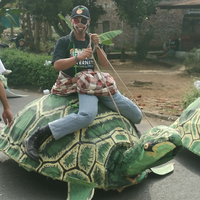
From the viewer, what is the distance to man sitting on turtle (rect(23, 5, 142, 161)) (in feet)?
10.7

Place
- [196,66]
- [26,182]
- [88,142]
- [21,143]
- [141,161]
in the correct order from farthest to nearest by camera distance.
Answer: [196,66], [26,182], [21,143], [88,142], [141,161]

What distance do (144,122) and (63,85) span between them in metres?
3.74

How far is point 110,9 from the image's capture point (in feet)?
70.7

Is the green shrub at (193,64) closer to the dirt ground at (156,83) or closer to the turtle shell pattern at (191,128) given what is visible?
the dirt ground at (156,83)

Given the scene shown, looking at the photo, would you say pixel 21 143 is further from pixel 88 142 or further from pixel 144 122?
pixel 144 122

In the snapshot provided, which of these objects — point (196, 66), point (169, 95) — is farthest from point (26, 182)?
point (196, 66)

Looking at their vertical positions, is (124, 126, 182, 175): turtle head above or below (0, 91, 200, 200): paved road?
above

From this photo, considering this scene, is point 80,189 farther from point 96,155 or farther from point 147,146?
point 147,146

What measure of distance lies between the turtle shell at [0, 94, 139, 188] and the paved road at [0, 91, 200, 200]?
39 cm

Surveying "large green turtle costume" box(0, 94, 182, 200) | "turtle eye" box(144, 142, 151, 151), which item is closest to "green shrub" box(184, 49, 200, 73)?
"large green turtle costume" box(0, 94, 182, 200)

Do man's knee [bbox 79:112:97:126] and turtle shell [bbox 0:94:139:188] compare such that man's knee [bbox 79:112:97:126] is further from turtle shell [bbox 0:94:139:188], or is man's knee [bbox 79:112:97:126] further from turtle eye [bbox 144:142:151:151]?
turtle eye [bbox 144:142:151:151]

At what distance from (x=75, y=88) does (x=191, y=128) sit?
1.93 meters

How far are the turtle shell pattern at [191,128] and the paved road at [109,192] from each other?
363 millimetres

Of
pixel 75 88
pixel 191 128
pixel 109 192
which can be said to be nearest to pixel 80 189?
pixel 109 192
